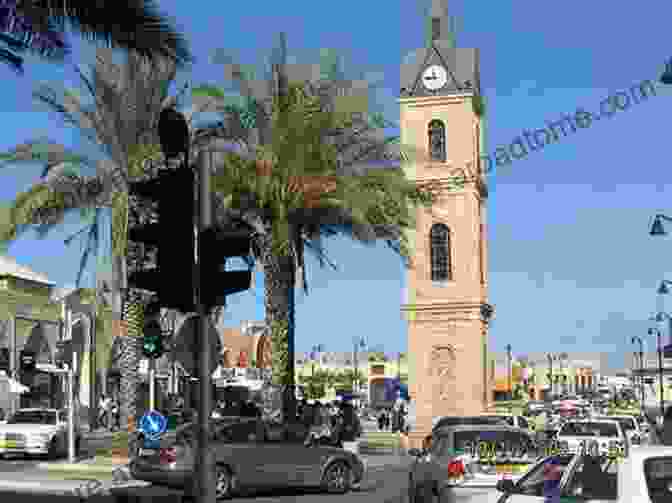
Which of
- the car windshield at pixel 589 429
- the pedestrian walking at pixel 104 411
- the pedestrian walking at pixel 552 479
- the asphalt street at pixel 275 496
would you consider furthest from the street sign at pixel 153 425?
the pedestrian walking at pixel 104 411

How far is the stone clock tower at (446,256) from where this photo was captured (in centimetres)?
5791

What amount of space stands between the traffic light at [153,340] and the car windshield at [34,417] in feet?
47.1

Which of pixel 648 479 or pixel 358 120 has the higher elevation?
pixel 358 120

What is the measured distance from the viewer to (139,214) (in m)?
27.8

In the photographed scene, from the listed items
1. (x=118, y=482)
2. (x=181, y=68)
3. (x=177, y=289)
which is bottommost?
(x=118, y=482)

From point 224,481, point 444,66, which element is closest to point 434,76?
point 444,66

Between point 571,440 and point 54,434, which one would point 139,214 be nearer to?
point 54,434

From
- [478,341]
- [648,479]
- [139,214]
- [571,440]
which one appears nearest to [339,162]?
[139,214]

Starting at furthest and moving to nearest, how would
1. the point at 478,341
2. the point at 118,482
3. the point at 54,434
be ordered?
the point at 478,341 < the point at 54,434 < the point at 118,482

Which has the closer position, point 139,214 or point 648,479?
point 648,479

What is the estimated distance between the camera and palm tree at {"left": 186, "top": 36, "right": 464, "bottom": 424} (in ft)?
91.1

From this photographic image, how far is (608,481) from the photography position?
1099cm

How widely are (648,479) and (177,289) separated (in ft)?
14.3

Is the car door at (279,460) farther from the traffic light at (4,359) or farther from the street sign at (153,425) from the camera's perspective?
the traffic light at (4,359)
